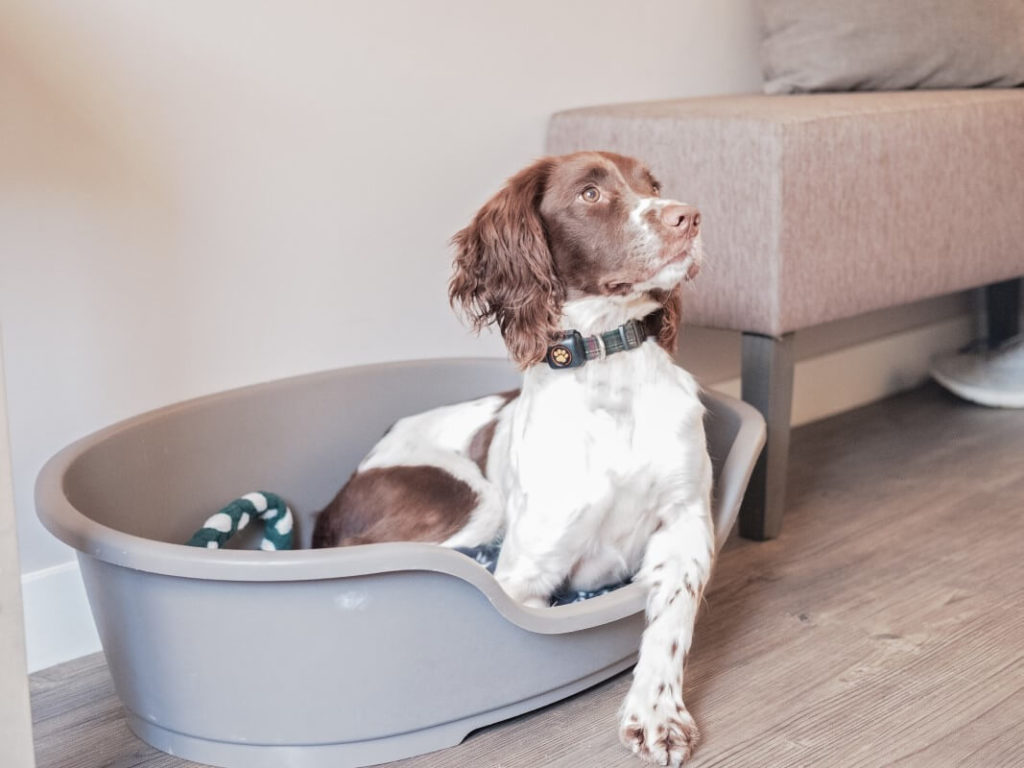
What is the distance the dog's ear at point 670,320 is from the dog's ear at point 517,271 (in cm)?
17

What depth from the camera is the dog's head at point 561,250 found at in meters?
1.68

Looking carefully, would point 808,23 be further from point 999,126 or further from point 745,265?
point 745,265

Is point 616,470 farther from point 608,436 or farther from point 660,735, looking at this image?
point 660,735

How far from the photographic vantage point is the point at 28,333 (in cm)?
189

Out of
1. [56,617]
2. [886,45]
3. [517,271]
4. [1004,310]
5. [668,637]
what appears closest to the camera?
[668,637]

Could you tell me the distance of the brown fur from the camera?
1.94 meters

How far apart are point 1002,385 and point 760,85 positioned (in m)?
1.04

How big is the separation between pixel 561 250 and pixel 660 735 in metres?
0.70

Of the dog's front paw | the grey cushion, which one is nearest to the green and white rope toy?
the dog's front paw

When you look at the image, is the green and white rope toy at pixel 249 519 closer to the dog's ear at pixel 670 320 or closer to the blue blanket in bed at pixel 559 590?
the blue blanket in bed at pixel 559 590

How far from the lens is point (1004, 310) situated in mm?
3447

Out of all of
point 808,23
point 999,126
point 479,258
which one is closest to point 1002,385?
point 999,126

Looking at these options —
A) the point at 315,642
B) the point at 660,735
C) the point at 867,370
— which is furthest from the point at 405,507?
the point at 867,370

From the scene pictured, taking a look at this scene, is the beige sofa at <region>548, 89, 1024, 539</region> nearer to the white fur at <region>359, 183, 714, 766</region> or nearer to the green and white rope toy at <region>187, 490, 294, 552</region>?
the white fur at <region>359, 183, 714, 766</region>
